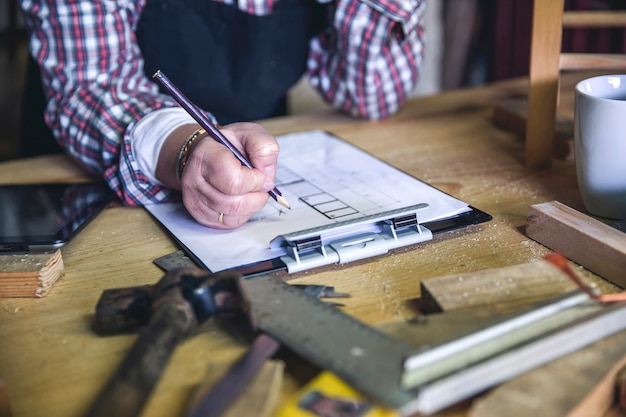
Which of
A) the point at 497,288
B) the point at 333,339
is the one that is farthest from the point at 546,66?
the point at 333,339

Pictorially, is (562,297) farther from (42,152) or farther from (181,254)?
(42,152)

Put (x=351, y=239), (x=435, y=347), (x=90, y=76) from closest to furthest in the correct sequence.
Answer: (x=435, y=347)
(x=351, y=239)
(x=90, y=76)

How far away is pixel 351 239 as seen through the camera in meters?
0.67

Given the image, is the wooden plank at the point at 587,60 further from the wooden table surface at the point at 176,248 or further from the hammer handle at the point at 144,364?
the hammer handle at the point at 144,364

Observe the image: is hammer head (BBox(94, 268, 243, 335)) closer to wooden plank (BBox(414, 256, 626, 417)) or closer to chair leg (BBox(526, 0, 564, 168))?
wooden plank (BBox(414, 256, 626, 417))

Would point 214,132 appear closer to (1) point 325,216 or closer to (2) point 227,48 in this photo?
(1) point 325,216

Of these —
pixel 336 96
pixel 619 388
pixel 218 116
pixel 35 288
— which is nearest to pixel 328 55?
pixel 336 96

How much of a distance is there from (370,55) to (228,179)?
0.50 m

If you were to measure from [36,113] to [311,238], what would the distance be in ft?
2.69

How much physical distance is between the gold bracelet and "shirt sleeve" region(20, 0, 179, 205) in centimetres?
14

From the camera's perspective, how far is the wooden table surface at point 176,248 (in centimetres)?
51

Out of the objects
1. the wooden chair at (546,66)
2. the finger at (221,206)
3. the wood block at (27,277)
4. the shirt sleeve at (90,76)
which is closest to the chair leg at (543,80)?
the wooden chair at (546,66)

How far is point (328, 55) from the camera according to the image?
1.20 meters

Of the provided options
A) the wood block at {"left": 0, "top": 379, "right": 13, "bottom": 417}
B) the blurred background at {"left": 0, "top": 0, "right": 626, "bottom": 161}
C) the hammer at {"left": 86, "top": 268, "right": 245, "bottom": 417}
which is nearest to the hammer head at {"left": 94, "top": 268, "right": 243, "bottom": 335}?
the hammer at {"left": 86, "top": 268, "right": 245, "bottom": 417}
